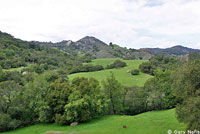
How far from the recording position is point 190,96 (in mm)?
20672

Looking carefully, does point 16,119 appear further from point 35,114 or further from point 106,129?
point 106,129

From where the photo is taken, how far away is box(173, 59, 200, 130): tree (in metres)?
16.4

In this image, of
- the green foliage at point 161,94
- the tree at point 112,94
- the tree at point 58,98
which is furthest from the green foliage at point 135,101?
the tree at point 58,98

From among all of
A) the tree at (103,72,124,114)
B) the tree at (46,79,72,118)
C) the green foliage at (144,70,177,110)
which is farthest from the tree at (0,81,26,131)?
the green foliage at (144,70,177,110)

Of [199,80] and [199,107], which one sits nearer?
[199,107]

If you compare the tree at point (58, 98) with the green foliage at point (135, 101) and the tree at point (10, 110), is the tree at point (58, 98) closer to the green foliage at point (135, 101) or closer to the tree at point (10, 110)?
the tree at point (10, 110)

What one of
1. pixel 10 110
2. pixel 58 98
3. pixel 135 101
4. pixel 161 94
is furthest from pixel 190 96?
pixel 10 110

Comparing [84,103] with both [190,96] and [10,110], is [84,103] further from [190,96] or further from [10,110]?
[190,96]

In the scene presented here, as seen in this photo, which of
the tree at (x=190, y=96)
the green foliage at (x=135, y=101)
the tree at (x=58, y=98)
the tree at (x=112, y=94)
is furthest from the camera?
the green foliage at (x=135, y=101)

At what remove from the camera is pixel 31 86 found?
45.1m

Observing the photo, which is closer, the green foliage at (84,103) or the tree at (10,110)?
the tree at (10,110)

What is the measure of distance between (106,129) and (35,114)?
77.3ft

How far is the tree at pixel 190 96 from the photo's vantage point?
1640cm

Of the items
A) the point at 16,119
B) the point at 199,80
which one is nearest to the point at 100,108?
the point at 16,119
